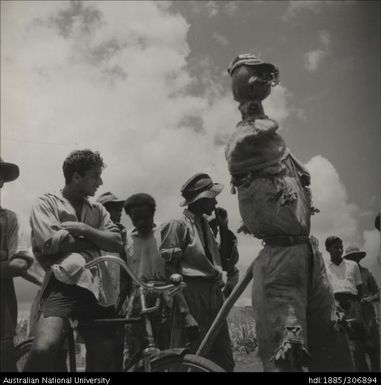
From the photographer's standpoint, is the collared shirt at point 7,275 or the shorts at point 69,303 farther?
the collared shirt at point 7,275

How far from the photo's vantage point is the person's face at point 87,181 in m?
2.72

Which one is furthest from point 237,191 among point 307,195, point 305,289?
point 305,289

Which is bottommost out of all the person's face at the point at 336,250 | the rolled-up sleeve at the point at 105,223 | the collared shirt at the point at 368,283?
the collared shirt at the point at 368,283

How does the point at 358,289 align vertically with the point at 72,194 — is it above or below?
below

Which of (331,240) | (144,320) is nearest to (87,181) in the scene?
(144,320)

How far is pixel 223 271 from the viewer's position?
3873 millimetres

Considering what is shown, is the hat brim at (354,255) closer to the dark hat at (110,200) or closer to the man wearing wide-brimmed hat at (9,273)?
the dark hat at (110,200)

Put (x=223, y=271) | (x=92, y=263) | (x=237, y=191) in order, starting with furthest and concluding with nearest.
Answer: (x=223, y=271), (x=237, y=191), (x=92, y=263)

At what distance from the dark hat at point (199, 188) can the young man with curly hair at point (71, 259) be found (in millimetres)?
1092

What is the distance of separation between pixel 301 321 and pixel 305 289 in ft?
0.55

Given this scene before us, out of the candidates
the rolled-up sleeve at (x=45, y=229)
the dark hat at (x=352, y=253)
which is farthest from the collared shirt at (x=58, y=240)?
the dark hat at (x=352, y=253)

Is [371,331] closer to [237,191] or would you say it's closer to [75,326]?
[237,191]

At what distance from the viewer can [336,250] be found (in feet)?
15.3

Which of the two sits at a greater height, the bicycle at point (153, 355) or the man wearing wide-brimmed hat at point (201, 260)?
the man wearing wide-brimmed hat at point (201, 260)
